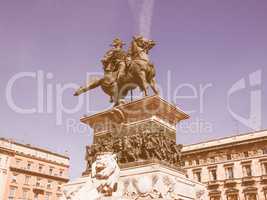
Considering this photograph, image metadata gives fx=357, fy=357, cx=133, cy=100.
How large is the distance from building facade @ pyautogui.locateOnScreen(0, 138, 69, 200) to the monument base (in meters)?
42.1

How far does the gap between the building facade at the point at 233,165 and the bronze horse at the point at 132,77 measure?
113 ft

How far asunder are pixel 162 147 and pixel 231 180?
39549 mm

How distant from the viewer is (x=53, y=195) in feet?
185

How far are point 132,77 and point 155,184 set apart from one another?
5090 millimetres

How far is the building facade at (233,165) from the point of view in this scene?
46500 millimetres

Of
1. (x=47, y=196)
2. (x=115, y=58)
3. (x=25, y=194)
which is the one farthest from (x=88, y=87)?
(x=47, y=196)

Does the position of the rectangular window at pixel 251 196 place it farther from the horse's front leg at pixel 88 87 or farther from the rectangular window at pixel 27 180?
the horse's front leg at pixel 88 87

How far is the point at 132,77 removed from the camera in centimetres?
1408

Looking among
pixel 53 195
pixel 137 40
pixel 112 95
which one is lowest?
pixel 53 195

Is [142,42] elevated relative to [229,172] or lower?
elevated

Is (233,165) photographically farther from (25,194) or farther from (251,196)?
(25,194)

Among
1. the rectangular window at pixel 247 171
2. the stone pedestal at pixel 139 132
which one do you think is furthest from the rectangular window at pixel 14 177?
the stone pedestal at pixel 139 132

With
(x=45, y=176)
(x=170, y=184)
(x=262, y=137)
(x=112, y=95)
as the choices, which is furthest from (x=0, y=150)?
(x=170, y=184)

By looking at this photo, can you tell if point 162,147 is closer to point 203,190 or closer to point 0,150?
point 203,190
